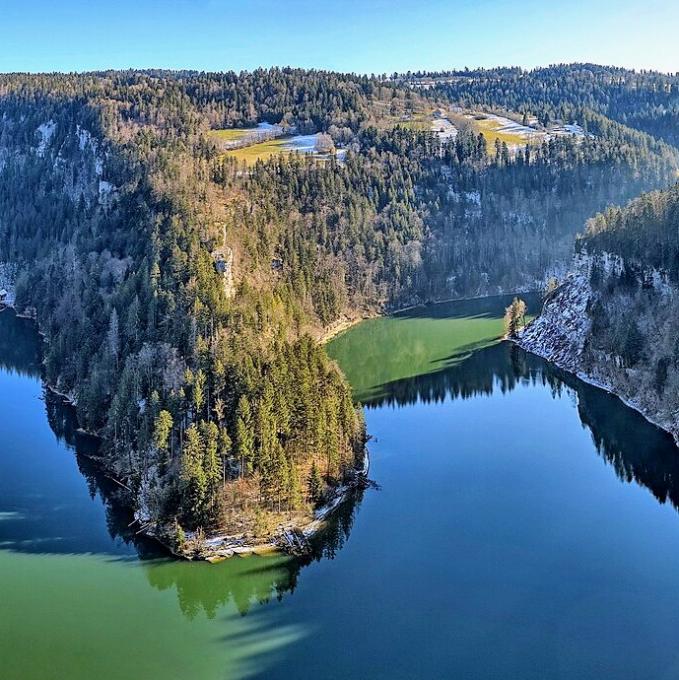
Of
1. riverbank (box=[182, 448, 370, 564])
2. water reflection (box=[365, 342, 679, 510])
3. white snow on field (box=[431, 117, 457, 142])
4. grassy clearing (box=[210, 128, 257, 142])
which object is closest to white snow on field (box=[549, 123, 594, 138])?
white snow on field (box=[431, 117, 457, 142])

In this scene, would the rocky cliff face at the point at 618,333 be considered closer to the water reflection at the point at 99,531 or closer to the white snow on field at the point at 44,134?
the water reflection at the point at 99,531

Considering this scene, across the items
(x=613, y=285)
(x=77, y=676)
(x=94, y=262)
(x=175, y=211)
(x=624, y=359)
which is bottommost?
(x=77, y=676)

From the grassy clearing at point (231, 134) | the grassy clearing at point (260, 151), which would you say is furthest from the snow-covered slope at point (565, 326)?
the grassy clearing at point (231, 134)

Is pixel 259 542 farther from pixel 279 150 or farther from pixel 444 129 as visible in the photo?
pixel 444 129

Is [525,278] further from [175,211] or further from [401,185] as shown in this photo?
[175,211]

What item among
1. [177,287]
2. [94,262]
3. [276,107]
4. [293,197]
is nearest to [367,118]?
[276,107]

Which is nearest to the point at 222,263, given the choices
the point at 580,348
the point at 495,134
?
the point at 580,348

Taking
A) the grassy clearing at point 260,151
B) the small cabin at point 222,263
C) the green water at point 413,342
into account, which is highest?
the grassy clearing at point 260,151

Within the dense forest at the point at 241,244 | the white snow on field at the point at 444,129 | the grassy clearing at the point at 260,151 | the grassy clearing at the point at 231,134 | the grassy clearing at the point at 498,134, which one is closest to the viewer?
the dense forest at the point at 241,244
